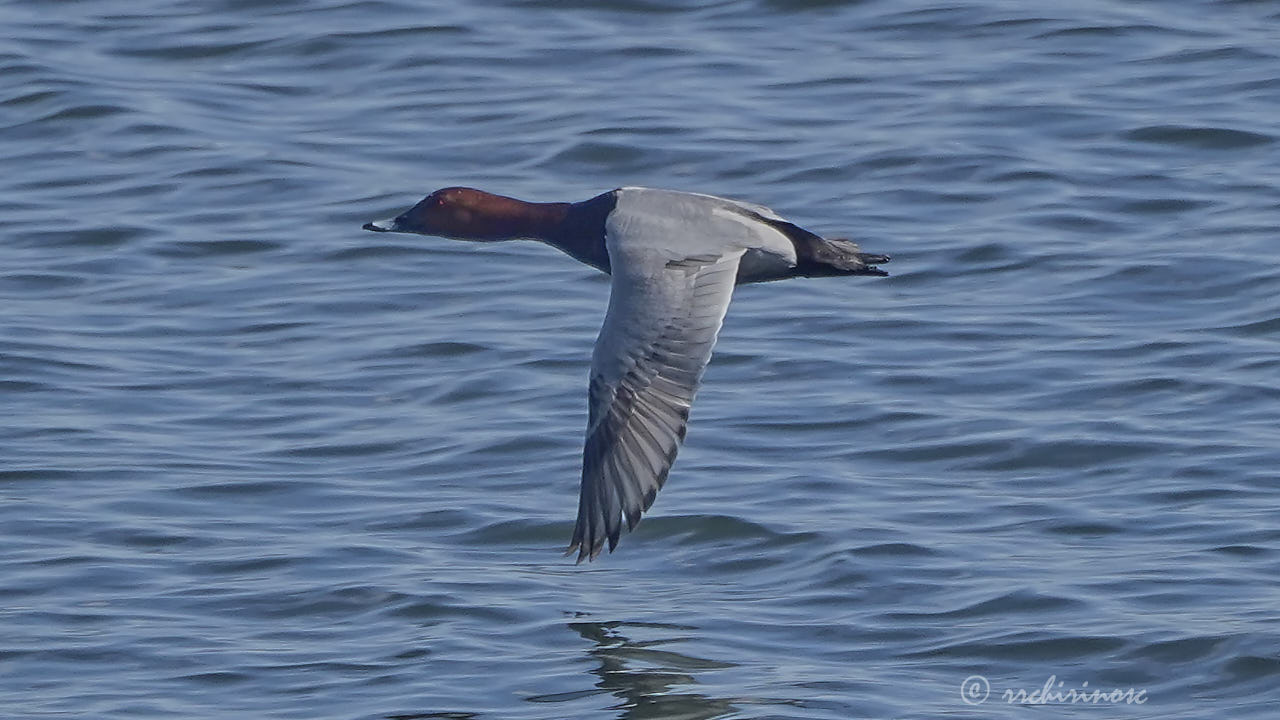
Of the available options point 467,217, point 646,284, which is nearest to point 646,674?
point 646,284

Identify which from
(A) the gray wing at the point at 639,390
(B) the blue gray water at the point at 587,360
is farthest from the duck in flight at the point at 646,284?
(B) the blue gray water at the point at 587,360

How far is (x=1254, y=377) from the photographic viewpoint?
8328mm

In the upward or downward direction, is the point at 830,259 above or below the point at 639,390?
above

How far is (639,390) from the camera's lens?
607 centimetres

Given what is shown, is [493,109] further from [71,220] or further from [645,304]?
[645,304]

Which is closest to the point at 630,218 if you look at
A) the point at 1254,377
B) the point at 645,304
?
the point at 645,304

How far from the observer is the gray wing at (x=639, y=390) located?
19.5ft

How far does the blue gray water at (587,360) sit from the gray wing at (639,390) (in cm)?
45

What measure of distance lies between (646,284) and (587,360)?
2.37 meters

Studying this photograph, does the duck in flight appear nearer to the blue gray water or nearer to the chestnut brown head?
the chestnut brown head

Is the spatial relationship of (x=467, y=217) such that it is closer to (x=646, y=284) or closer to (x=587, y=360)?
(x=646, y=284)

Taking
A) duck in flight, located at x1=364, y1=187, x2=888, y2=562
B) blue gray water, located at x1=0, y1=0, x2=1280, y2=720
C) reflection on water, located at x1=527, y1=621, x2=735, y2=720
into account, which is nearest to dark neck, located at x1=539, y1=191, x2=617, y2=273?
duck in flight, located at x1=364, y1=187, x2=888, y2=562

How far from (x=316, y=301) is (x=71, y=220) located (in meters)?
1.57

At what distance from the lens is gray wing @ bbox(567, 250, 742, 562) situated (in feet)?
19.5
